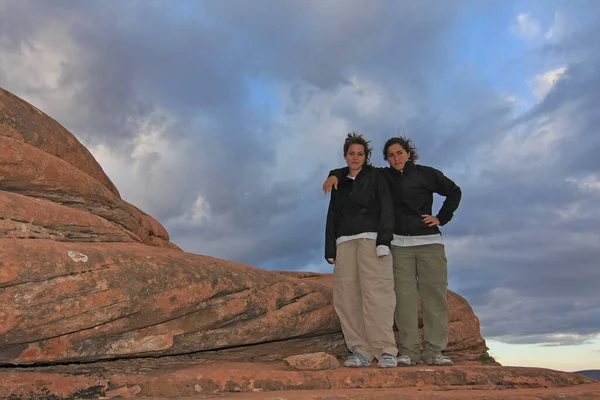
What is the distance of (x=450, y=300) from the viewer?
14766 mm

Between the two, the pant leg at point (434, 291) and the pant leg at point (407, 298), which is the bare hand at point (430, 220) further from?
the pant leg at point (407, 298)

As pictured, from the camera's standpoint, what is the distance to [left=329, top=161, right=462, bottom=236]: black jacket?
37.6ft

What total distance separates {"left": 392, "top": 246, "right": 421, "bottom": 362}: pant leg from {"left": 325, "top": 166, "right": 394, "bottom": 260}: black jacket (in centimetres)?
81

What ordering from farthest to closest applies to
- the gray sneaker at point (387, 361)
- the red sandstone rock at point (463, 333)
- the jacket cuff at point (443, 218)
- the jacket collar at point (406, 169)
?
1. the red sandstone rock at point (463, 333)
2. the jacket collar at point (406, 169)
3. the jacket cuff at point (443, 218)
4. the gray sneaker at point (387, 361)

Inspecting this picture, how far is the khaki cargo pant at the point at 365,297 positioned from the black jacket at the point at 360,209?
32cm

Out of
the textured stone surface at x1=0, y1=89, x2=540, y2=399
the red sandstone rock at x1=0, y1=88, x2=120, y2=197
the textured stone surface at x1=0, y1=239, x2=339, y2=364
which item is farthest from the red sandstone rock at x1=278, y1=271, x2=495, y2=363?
the red sandstone rock at x1=0, y1=88, x2=120, y2=197

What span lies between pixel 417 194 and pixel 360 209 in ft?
4.70

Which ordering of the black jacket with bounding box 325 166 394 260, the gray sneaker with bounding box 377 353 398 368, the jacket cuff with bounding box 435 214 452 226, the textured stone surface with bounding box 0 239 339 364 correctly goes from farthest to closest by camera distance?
the jacket cuff with bounding box 435 214 452 226 < the black jacket with bounding box 325 166 394 260 < the gray sneaker with bounding box 377 353 398 368 < the textured stone surface with bounding box 0 239 339 364

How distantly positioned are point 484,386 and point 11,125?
39.6 feet

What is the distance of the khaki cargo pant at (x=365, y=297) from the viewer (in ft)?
35.3

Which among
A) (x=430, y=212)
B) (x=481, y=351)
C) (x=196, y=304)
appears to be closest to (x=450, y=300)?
(x=481, y=351)

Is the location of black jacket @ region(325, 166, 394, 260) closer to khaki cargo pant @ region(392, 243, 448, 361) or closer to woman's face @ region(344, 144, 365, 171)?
woman's face @ region(344, 144, 365, 171)

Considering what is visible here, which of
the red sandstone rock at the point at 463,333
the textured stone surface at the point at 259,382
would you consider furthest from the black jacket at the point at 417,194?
the red sandstone rock at the point at 463,333

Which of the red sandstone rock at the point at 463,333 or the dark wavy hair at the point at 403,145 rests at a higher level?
the dark wavy hair at the point at 403,145
